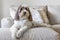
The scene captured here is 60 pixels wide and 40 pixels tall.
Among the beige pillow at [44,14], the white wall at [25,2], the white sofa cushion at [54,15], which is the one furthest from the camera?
the white wall at [25,2]

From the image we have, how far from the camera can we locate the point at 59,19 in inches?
133

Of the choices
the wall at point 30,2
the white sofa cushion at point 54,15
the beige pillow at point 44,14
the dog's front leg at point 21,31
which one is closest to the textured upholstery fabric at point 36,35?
the dog's front leg at point 21,31

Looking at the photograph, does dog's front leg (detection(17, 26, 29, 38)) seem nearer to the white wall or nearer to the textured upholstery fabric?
the textured upholstery fabric

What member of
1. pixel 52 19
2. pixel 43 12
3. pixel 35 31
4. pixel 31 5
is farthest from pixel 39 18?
pixel 35 31

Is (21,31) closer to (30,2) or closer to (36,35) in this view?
(36,35)

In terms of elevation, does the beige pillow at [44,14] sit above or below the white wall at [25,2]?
below

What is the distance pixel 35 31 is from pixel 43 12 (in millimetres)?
1289

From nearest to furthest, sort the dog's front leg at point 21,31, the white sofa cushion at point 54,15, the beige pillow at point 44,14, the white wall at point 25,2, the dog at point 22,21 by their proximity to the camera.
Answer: the dog's front leg at point 21,31 → the dog at point 22,21 → the beige pillow at point 44,14 → the white sofa cushion at point 54,15 → the white wall at point 25,2

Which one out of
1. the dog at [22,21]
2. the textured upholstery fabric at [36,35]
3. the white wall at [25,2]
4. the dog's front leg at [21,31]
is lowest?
the textured upholstery fabric at [36,35]

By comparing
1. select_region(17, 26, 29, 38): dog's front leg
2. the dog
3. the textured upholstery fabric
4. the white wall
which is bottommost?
the textured upholstery fabric

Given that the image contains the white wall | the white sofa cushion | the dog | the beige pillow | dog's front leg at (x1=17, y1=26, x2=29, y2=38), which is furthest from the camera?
the white wall

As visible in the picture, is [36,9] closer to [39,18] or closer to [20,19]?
[39,18]

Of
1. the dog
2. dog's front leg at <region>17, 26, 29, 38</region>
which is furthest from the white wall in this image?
dog's front leg at <region>17, 26, 29, 38</region>

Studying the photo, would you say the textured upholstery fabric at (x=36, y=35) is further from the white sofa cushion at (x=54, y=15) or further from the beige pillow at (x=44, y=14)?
the white sofa cushion at (x=54, y=15)
